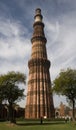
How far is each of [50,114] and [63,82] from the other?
36.5m

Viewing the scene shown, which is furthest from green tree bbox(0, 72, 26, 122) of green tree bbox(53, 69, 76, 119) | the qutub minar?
the qutub minar

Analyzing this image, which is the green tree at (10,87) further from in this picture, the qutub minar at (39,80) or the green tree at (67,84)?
the qutub minar at (39,80)

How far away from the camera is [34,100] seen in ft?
291

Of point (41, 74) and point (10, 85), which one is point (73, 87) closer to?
point (10, 85)

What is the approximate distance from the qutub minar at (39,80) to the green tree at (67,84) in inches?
1294

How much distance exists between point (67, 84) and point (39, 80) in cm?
3794

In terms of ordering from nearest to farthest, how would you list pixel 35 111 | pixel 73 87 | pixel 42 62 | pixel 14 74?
pixel 73 87, pixel 14 74, pixel 35 111, pixel 42 62

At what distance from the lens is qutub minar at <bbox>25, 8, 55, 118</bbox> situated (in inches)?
3474

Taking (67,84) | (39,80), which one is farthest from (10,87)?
(39,80)

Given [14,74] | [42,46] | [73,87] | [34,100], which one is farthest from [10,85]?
[42,46]

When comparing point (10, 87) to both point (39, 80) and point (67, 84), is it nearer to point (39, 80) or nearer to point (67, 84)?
point (67, 84)

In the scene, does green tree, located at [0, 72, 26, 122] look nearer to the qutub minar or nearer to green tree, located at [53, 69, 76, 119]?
green tree, located at [53, 69, 76, 119]

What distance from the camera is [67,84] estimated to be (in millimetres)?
54688

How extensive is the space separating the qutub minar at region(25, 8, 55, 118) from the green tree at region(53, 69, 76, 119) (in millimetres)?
32872
